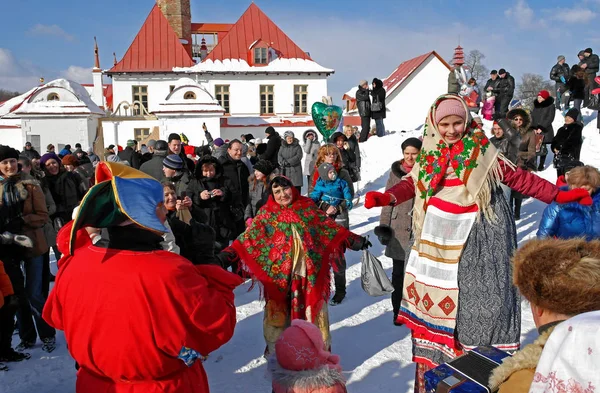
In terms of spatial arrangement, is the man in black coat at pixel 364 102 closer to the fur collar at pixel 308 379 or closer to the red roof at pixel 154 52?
the fur collar at pixel 308 379

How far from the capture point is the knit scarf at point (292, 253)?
3.61 metres

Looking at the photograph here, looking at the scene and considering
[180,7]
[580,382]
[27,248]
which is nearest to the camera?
[580,382]

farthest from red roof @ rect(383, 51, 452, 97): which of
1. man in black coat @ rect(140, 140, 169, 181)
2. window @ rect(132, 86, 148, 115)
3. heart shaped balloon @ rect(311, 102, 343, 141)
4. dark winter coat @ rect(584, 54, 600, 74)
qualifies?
man in black coat @ rect(140, 140, 169, 181)

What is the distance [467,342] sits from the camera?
112 inches

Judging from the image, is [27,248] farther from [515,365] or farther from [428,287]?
[515,365]

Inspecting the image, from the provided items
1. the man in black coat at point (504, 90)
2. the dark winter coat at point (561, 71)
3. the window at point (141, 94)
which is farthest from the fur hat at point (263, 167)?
the window at point (141, 94)

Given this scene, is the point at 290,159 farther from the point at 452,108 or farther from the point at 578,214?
the point at 452,108

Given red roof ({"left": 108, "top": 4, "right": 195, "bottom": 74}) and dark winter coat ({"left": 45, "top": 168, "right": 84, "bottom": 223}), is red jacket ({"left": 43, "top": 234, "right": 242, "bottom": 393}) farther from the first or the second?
red roof ({"left": 108, "top": 4, "right": 195, "bottom": 74})

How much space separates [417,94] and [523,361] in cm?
3117

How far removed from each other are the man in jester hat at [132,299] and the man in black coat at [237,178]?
442cm

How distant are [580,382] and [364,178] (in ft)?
43.9

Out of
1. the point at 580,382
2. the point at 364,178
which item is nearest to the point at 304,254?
the point at 580,382

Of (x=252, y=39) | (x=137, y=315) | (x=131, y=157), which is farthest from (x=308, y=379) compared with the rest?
(x=252, y=39)

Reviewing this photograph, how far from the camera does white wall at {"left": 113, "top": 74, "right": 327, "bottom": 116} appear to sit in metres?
29.9
